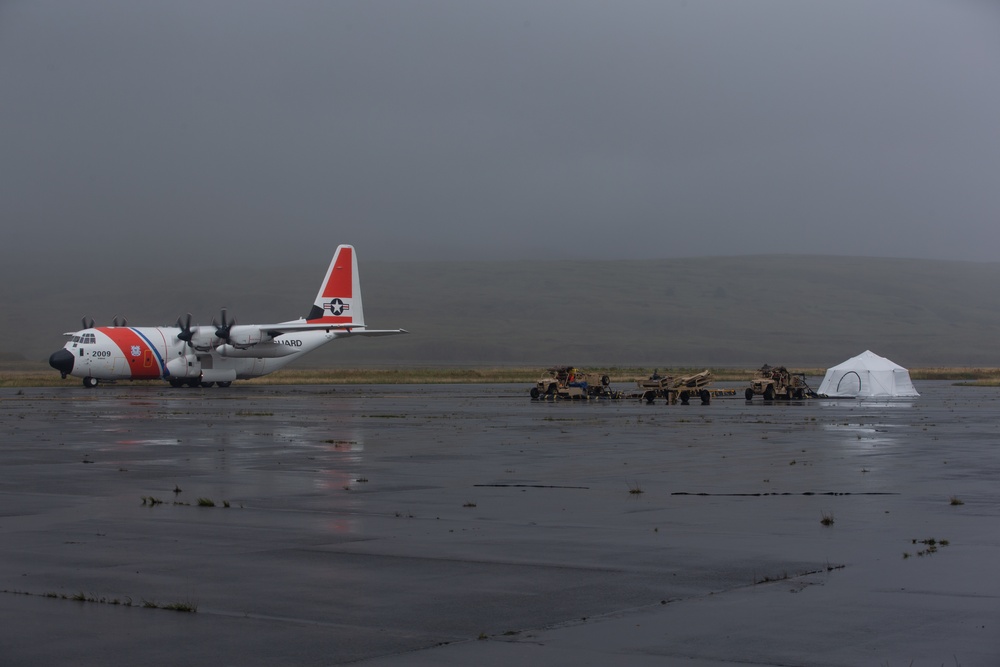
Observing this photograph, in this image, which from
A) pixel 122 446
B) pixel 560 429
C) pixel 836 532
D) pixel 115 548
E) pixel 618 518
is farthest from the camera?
pixel 560 429

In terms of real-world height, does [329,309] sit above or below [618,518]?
above

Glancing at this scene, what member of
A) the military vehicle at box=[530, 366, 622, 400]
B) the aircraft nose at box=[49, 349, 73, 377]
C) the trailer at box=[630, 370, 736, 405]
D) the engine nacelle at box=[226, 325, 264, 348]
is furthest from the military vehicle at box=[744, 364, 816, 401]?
the aircraft nose at box=[49, 349, 73, 377]

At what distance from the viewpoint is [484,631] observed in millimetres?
7871

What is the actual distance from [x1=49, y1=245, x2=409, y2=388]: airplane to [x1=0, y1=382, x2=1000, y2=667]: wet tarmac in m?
36.9

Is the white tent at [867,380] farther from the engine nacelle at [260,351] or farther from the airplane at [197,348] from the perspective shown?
the engine nacelle at [260,351]

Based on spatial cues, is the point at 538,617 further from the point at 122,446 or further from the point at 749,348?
the point at 749,348

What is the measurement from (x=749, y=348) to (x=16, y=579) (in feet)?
642

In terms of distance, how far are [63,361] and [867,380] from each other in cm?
4252

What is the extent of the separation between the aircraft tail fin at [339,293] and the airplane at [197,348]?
0.06 meters

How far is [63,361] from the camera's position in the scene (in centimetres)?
5875

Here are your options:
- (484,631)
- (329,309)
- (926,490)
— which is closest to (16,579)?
(484,631)

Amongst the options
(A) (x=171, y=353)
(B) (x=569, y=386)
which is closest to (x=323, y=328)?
(A) (x=171, y=353)

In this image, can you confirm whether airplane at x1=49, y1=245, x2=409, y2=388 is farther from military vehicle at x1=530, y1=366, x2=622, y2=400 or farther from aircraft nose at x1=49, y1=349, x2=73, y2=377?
military vehicle at x1=530, y1=366, x2=622, y2=400

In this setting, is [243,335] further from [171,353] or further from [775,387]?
[775,387]
